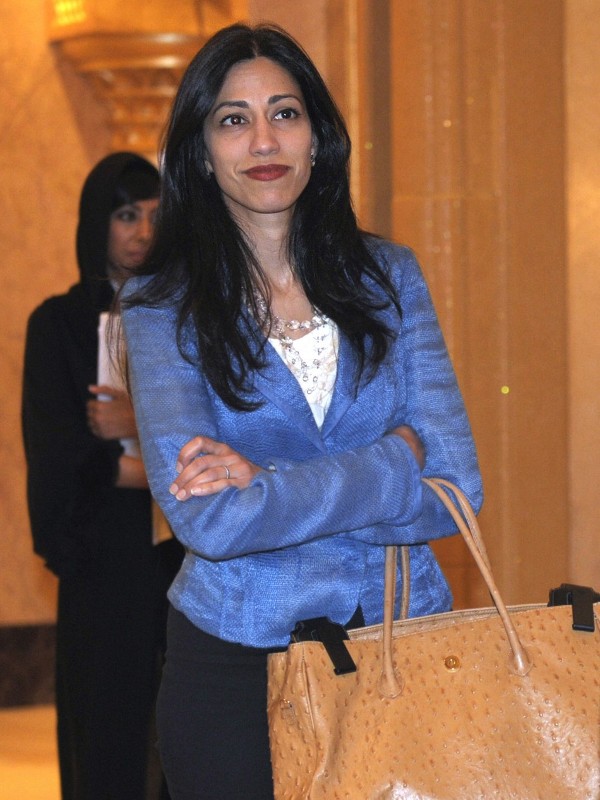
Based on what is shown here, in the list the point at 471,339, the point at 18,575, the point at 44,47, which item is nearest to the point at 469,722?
the point at 471,339

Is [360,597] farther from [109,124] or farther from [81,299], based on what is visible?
[109,124]

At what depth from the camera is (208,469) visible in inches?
90.2

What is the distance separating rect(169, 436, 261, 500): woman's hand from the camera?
228 cm

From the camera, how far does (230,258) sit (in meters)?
2.57

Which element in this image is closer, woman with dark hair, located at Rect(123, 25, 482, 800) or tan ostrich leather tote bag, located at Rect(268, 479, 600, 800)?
tan ostrich leather tote bag, located at Rect(268, 479, 600, 800)

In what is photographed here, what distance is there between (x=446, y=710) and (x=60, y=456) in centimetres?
231

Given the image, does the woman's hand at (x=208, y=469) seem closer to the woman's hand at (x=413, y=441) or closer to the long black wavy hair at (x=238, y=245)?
the long black wavy hair at (x=238, y=245)

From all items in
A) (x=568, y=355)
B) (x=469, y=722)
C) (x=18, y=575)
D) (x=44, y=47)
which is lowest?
(x=18, y=575)

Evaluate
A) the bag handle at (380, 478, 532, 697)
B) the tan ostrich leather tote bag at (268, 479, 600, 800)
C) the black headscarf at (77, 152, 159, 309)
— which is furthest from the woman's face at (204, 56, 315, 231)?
→ the black headscarf at (77, 152, 159, 309)

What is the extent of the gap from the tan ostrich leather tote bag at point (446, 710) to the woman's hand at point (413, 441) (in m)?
0.31

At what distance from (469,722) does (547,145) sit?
2444 mm

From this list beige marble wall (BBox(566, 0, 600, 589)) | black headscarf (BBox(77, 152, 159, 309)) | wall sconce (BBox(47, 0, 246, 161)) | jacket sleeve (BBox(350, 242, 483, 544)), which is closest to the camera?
jacket sleeve (BBox(350, 242, 483, 544))

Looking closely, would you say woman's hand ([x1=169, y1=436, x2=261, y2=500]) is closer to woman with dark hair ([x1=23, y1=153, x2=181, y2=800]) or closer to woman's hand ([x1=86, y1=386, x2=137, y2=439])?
woman with dark hair ([x1=23, y1=153, x2=181, y2=800])

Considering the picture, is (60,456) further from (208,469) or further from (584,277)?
(208,469)
